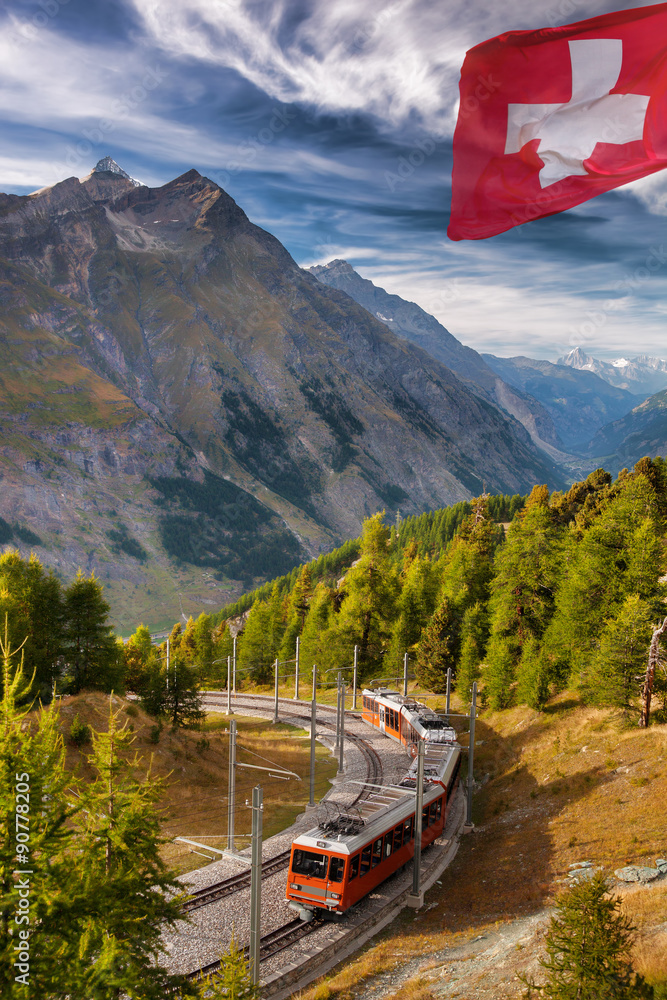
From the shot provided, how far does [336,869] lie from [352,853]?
792 mm

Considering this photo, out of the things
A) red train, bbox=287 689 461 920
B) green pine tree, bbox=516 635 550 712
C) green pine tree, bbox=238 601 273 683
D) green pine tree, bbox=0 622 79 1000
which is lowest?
green pine tree, bbox=238 601 273 683

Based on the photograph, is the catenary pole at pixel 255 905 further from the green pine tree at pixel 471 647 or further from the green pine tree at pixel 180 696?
the green pine tree at pixel 471 647

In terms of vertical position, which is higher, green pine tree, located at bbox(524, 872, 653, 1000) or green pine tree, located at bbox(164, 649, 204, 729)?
green pine tree, located at bbox(524, 872, 653, 1000)

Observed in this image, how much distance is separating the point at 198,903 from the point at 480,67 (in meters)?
27.2

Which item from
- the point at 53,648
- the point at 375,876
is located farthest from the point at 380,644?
the point at 375,876

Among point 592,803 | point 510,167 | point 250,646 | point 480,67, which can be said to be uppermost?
point 480,67

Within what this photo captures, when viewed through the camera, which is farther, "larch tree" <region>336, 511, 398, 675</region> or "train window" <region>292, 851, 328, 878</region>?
"larch tree" <region>336, 511, 398, 675</region>

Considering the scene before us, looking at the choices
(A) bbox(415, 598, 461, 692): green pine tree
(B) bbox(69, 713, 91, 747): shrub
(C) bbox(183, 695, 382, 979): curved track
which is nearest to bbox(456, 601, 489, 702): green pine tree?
(A) bbox(415, 598, 461, 692): green pine tree

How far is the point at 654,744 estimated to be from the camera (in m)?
31.2

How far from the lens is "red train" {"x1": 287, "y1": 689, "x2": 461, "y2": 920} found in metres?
22.9

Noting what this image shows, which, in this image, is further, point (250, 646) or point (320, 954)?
point (250, 646)

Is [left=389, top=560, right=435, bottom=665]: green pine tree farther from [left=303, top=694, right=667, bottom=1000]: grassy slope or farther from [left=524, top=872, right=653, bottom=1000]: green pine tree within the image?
[left=524, top=872, right=653, bottom=1000]: green pine tree

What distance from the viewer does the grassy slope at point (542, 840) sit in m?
18.4

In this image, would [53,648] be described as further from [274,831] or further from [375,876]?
[375,876]
